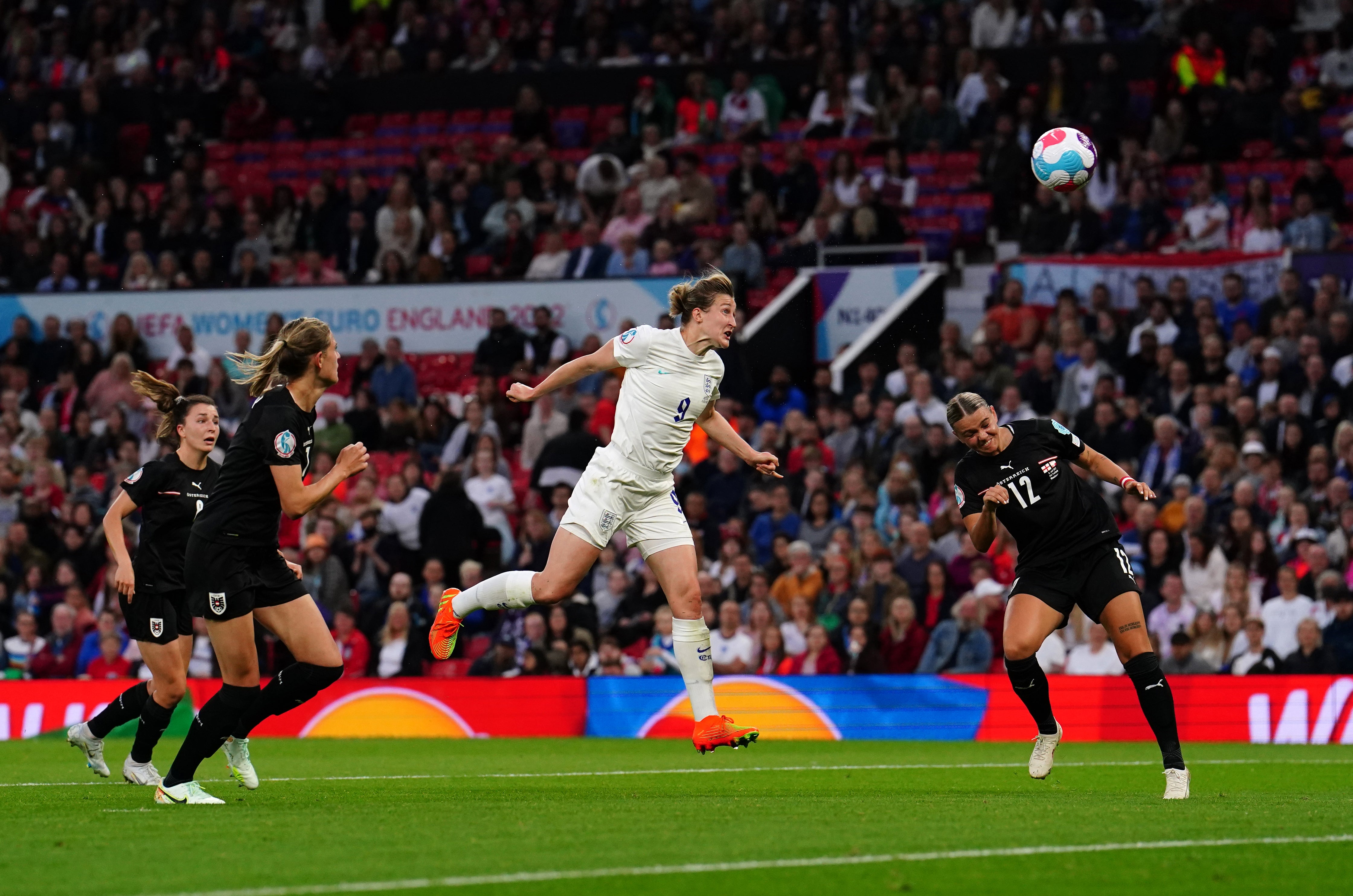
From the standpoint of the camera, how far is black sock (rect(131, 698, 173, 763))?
1105cm

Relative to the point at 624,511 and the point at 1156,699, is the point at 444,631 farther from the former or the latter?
→ the point at 1156,699

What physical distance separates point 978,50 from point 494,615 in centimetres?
1066

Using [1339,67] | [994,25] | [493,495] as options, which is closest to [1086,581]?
[493,495]

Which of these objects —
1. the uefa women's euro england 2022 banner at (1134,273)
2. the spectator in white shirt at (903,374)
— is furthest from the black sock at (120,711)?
the uefa women's euro england 2022 banner at (1134,273)

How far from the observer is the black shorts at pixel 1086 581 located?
1062cm

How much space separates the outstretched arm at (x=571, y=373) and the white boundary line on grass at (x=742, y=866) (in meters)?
3.47

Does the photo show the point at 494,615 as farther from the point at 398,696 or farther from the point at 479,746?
the point at 479,746

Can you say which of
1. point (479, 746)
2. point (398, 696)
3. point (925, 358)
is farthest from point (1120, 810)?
point (925, 358)

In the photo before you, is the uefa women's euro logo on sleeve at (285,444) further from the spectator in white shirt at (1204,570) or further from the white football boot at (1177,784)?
the spectator in white shirt at (1204,570)

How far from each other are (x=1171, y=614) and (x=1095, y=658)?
2.58 feet

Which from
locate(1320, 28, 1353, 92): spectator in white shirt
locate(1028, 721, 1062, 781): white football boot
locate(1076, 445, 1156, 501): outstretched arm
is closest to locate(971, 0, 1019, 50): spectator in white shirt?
locate(1320, 28, 1353, 92): spectator in white shirt

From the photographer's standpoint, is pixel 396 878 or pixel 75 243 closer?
pixel 396 878

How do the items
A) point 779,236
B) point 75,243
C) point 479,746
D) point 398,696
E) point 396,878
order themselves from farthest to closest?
point 75,243, point 779,236, point 398,696, point 479,746, point 396,878

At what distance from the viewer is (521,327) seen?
77.1 feet
